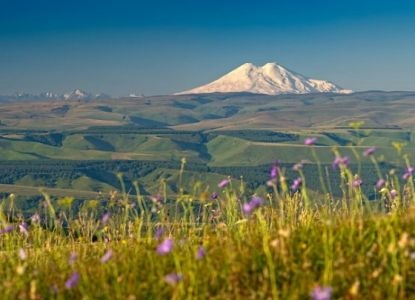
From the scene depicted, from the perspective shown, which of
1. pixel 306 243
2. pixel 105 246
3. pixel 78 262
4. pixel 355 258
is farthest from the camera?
pixel 105 246

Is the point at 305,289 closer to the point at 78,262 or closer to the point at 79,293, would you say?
the point at 79,293

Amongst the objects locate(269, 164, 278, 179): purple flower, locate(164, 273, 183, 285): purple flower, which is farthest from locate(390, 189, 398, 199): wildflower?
locate(164, 273, 183, 285): purple flower

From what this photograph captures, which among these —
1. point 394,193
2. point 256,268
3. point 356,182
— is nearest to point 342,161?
point 256,268

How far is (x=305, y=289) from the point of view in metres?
4.54

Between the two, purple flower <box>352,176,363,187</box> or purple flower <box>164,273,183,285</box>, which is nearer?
purple flower <box>164,273,183,285</box>

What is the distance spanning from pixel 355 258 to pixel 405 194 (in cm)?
378

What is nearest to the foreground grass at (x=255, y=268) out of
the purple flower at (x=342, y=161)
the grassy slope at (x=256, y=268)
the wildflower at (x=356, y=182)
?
the grassy slope at (x=256, y=268)

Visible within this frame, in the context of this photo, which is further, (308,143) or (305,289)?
(308,143)

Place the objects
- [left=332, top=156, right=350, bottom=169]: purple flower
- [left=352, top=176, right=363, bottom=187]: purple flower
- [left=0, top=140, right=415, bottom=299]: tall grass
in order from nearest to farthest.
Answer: [left=0, top=140, right=415, bottom=299]: tall grass, [left=332, top=156, right=350, bottom=169]: purple flower, [left=352, top=176, right=363, bottom=187]: purple flower

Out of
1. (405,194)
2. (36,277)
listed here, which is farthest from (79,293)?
(405,194)

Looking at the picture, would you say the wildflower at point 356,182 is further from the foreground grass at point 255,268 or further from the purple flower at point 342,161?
the purple flower at point 342,161

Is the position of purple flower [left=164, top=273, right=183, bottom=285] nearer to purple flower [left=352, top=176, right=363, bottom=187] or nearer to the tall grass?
the tall grass

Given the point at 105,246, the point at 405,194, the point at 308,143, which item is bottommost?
the point at 105,246

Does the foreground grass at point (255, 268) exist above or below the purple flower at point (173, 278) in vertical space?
below
